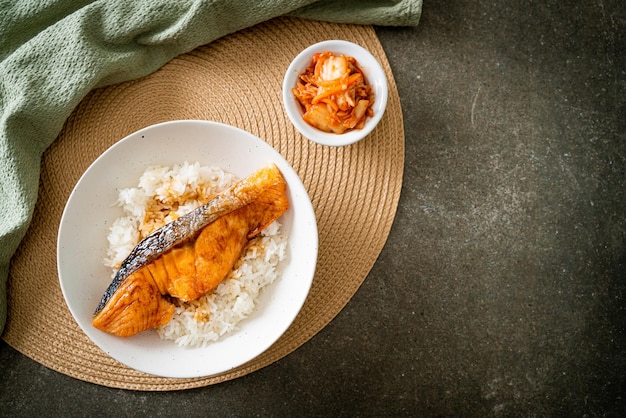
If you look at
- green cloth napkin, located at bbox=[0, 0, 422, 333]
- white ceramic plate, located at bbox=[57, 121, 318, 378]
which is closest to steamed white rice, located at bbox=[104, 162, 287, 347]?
white ceramic plate, located at bbox=[57, 121, 318, 378]

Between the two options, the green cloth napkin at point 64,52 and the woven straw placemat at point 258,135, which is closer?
the green cloth napkin at point 64,52

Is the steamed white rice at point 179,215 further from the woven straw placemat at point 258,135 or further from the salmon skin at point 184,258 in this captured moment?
the woven straw placemat at point 258,135

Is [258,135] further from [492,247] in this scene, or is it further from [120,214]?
[492,247]

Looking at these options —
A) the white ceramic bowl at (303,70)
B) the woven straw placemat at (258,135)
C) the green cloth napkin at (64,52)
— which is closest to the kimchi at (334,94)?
the white ceramic bowl at (303,70)

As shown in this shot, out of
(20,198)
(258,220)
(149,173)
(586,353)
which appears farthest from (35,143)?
(586,353)

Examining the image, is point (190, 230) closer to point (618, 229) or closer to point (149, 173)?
point (149, 173)

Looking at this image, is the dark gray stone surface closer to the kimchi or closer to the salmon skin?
the kimchi
